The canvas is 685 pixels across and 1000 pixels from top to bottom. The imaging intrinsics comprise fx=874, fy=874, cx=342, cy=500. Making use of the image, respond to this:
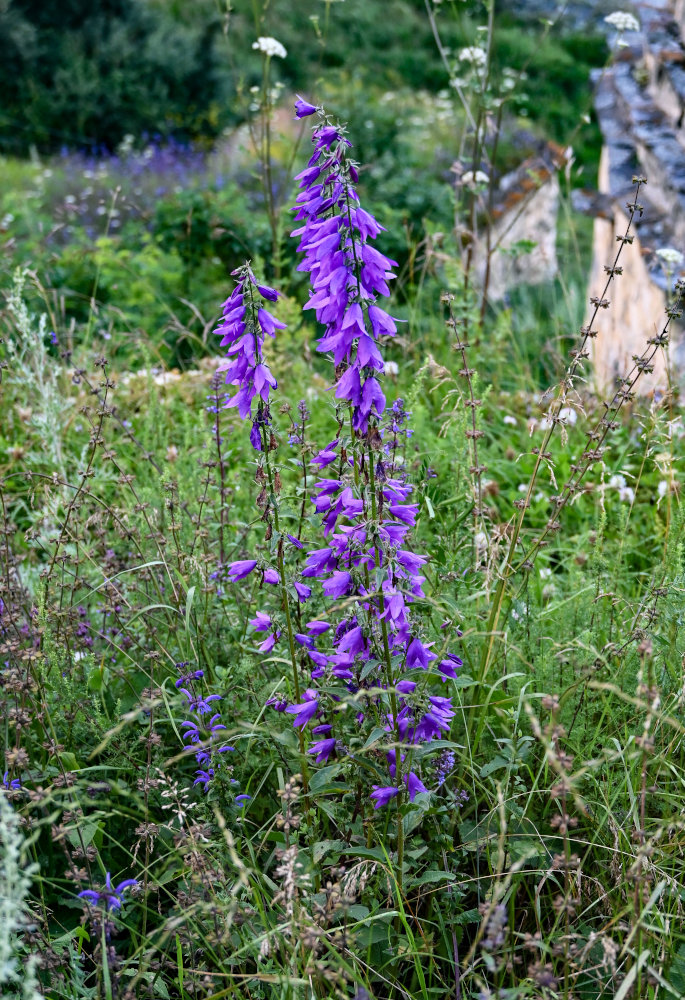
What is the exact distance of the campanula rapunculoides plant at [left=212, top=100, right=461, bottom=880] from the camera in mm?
1544

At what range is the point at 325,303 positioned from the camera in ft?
5.05

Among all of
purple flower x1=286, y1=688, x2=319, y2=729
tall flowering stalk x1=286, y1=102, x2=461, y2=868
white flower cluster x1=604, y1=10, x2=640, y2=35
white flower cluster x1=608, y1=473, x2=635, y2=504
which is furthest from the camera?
white flower cluster x1=604, y1=10, x2=640, y2=35

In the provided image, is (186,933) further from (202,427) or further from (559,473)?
(559,473)

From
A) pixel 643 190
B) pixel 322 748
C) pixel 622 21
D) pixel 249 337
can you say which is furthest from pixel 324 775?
pixel 643 190

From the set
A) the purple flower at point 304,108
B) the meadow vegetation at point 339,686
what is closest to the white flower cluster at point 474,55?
the meadow vegetation at point 339,686

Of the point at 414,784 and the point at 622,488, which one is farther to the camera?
the point at 622,488

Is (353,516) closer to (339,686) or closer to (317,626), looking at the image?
(317,626)

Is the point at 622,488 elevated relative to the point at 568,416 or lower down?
lower down

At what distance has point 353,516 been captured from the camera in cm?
174

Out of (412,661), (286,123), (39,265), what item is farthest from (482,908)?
(286,123)

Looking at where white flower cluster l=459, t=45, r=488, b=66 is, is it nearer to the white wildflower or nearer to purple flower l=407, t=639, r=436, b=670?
the white wildflower

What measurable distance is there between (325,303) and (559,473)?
2301 millimetres

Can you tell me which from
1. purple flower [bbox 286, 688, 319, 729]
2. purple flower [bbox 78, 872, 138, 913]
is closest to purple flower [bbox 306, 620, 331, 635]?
purple flower [bbox 286, 688, 319, 729]

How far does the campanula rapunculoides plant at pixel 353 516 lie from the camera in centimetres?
154
